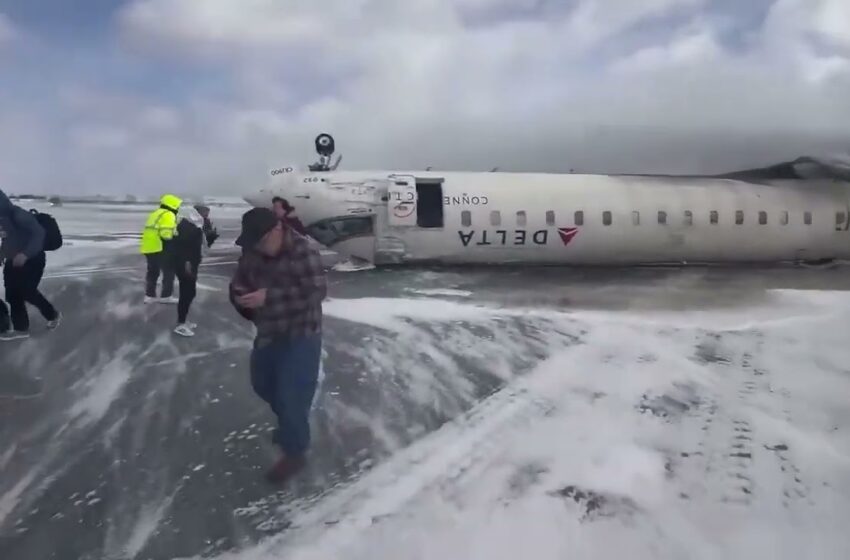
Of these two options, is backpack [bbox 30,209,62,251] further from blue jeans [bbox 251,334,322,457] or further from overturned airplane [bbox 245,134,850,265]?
overturned airplane [bbox 245,134,850,265]

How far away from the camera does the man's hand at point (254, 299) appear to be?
2123mm

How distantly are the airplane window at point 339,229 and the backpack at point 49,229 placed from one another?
207 centimetres

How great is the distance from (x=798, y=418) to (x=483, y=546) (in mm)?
1339

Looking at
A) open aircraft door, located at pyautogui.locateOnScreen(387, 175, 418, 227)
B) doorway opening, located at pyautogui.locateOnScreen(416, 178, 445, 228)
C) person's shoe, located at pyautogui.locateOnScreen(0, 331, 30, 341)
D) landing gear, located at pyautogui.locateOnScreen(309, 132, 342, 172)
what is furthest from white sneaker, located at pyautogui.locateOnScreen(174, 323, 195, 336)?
doorway opening, located at pyautogui.locateOnScreen(416, 178, 445, 228)

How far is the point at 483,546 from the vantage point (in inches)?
75.0

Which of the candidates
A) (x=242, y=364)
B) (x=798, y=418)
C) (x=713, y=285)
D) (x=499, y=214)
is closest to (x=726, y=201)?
(x=713, y=285)

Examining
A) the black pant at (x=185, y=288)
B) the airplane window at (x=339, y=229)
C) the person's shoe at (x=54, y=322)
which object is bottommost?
the person's shoe at (x=54, y=322)

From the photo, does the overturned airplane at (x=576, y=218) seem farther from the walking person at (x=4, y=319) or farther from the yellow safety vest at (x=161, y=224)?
the walking person at (x=4, y=319)

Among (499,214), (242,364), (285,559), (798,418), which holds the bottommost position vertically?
(285,559)

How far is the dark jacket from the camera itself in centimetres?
308

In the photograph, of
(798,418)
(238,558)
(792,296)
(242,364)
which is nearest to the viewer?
(238,558)

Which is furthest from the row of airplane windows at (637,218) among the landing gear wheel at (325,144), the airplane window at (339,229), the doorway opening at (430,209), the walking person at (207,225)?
the walking person at (207,225)

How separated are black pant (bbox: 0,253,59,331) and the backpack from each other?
61 mm

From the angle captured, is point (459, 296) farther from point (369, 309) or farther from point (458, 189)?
point (458, 189)
